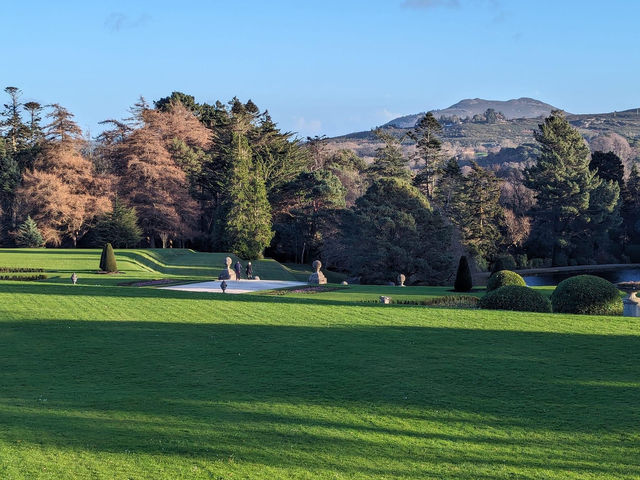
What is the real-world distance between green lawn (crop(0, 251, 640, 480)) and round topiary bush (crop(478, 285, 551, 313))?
2.18 metres

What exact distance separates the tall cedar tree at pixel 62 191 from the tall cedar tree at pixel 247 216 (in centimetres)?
1217

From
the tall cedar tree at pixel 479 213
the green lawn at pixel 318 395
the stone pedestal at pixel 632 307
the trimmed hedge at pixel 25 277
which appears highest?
the tall cedar tree at pixel 479 213

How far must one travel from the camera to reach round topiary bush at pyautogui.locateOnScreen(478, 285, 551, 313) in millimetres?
22516

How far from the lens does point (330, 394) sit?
12.5m

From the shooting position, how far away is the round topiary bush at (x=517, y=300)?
22.5m

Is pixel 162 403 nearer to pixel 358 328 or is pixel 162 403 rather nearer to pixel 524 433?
pixel 524 433

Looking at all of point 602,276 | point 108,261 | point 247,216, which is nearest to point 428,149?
point 602,276

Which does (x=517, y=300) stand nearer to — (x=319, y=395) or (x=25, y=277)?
(x=319, y=395)

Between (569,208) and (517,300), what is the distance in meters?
51.6

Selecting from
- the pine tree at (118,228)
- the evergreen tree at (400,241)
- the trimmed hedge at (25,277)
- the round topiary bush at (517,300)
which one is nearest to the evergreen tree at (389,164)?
the evergreen tree at (400,241)

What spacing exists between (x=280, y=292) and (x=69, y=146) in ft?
150

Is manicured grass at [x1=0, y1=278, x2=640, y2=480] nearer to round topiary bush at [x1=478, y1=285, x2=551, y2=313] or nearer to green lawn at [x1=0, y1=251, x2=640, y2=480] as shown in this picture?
green lawn at [x1=0, y1=251, x2=640, y2=480]

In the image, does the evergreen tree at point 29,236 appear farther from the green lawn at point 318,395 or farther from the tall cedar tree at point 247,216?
the green lawn at point 318,395

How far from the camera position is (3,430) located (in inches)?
416
